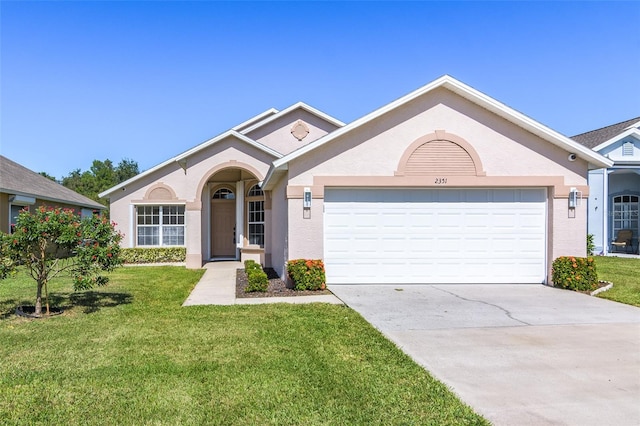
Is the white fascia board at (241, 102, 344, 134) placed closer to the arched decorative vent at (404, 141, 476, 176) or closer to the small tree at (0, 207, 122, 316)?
the arched decorative vent at (404, 141, 476, 176)

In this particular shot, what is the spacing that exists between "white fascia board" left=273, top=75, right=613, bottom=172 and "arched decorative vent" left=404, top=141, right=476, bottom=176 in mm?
1323

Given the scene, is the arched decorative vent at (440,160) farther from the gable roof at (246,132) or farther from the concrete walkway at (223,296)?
the gable roof at (246,132)

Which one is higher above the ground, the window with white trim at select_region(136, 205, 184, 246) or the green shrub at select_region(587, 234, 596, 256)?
the window with white trim at select_region(136, 205, 184, 246)

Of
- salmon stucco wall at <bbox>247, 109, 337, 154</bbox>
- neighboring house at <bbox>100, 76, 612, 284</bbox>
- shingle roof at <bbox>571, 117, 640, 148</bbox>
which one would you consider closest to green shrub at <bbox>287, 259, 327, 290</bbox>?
neighboring house at <bbox>100, 76, 612, 284</bbox>

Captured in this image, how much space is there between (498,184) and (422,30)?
5.42m

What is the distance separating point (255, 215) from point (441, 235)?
26.4ft

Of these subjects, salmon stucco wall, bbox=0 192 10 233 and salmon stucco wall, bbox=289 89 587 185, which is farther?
salmon stucco wall, bbox=0 192 10 233

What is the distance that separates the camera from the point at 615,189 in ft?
66.2

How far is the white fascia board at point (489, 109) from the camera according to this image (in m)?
10.4

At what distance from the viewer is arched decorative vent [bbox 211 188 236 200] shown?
62.6ft

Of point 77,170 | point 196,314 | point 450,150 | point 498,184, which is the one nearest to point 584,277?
point 498,184

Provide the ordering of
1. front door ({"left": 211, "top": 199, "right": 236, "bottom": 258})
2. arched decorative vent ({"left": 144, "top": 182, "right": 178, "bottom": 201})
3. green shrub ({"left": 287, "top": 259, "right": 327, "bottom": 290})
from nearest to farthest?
green shrub ({"left": 287, "top": 259, "right": 327, "bottom": 290}), arched decorative vent ({"left": 144, "top": 182, "right": 178, "bottom": 201}), front door ({"left": 211, "top": 199, "right": 236, "bottom": 258})

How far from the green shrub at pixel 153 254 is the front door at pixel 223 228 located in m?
1.84

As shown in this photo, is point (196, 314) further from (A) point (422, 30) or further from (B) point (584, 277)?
(A) point (422, 30)
